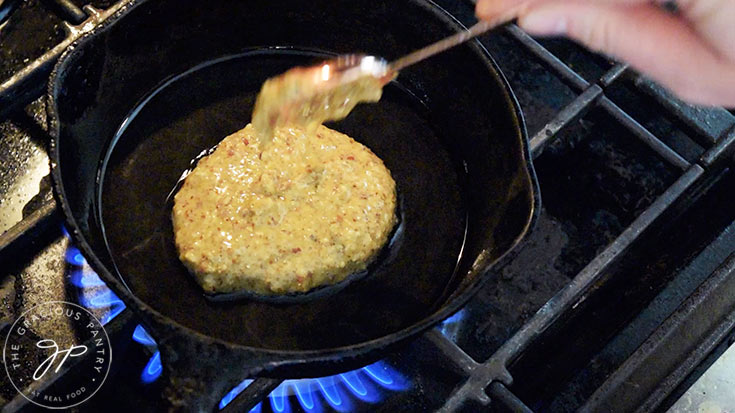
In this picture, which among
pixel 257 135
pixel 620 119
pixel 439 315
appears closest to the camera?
pixel 439 315

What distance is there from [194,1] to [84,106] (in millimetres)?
284

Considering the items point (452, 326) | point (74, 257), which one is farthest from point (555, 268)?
point (74, 257)

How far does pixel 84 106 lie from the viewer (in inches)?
44.8

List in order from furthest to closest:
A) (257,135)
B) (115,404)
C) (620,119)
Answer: (620,119) < (257,135) < (115,404)

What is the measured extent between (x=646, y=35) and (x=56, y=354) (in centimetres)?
105

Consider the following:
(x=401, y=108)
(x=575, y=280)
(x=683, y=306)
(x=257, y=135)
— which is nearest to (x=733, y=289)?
(x=683, y=306)

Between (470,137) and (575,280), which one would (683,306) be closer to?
(575,280)

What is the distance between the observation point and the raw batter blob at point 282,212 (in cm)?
109

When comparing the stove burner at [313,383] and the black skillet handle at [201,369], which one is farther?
the stove burner at [313,383]

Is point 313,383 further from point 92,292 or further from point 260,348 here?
point 92,292

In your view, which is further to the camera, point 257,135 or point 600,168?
point 600,168

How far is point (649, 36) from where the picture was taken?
3.41 ft

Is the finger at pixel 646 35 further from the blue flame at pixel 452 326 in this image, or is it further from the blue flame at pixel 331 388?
the blue flame at pixel 331 388

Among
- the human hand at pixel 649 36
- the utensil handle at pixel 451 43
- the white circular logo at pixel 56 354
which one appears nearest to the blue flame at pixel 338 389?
the white circular logo at pixel 56 354
